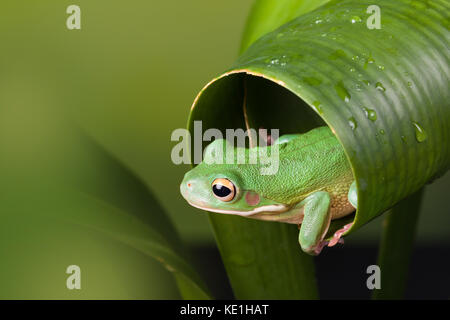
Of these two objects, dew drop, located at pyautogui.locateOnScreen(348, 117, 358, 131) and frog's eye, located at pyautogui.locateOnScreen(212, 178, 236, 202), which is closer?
dew drop, located at pyautogui.locateOnScreen(348, 117, 358, 131)

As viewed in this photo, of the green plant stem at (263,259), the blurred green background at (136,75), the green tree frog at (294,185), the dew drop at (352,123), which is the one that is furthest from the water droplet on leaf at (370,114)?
the blurred green background at (136,75)

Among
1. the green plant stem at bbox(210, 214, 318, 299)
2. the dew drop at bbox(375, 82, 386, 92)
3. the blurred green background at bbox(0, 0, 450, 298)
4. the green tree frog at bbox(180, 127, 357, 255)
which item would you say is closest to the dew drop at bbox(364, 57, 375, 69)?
the dew drop at bbox(375, 82, 386, 92)

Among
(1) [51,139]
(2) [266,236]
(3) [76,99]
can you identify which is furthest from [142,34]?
(2) [266,236]

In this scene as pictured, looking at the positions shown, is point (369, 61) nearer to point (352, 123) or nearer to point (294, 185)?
point (352, 123)

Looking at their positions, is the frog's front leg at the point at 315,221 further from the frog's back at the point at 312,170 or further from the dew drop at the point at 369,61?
the dew drop at the point at 369,61

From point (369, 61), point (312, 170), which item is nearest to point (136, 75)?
point (312, 170)

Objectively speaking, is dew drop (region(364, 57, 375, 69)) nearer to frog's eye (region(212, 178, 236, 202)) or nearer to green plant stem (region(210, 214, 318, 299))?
frog's eye (region(212, 178, 236, 202))
